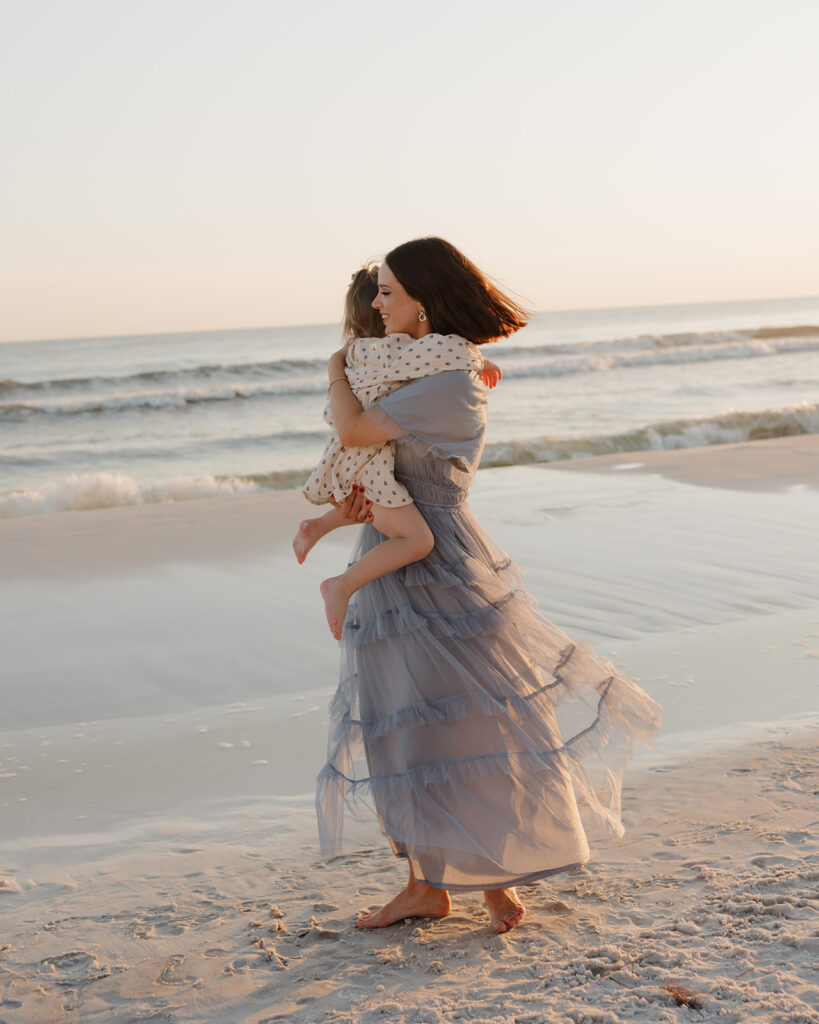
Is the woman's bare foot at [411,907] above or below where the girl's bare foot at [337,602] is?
below

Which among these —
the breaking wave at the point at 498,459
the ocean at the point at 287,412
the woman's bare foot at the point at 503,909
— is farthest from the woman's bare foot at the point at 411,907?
the ocean at the point at 287,412

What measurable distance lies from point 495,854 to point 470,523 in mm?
835

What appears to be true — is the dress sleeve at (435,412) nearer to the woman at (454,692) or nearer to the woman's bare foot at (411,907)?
the woman at (454,692)

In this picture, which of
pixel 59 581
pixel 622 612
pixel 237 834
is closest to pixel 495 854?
pixel 237 834

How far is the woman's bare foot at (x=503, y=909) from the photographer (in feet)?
8.62

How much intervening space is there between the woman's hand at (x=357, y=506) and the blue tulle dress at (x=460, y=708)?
0.16ft

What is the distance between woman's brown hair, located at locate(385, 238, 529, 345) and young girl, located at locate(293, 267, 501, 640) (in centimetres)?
6

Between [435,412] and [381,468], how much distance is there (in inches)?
8.0

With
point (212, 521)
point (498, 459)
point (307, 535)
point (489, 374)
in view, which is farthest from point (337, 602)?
point (498, 459)

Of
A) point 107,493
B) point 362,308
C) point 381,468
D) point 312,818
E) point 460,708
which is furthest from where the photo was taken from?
point 107,493

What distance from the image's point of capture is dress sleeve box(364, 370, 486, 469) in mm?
2605

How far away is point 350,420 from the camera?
2.64 metres

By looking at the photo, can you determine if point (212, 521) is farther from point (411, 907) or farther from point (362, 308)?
point (411, 907)

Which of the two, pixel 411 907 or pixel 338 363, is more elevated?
pixel 338 363
